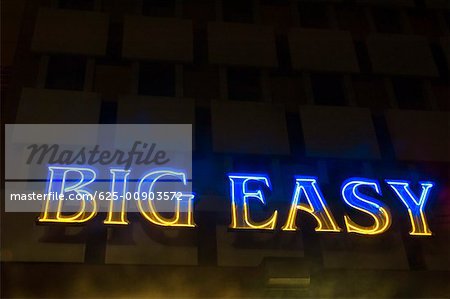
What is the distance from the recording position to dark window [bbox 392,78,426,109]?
11594 millimetres

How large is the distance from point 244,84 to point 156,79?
198 cm

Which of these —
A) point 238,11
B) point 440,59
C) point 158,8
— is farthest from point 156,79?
point 440,59

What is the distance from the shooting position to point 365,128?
10.6 m

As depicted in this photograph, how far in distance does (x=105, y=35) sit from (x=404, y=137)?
6.85 m

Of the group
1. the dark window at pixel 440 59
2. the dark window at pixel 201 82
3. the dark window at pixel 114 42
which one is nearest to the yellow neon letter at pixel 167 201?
the dark window at pixel 201 82

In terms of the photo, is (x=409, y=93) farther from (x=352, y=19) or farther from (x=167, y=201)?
(x=167, y=201)

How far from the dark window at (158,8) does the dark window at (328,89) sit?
3794 millimetres

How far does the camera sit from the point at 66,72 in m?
10.8

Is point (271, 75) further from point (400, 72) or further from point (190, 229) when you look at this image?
point (190, 229)

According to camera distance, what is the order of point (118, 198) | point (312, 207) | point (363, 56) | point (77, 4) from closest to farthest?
point (118, 198), point (312, 207), point (77, 4), point (363, 56)

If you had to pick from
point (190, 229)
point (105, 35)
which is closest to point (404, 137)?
point (190, 229)

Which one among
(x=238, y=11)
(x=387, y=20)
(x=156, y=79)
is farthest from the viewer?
(x=387, y=20)

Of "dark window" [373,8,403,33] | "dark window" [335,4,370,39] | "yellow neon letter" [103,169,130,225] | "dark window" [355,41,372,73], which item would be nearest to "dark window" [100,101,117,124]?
"yellow neon letter" [103,169,130,225]

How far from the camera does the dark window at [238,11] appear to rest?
12.3m
